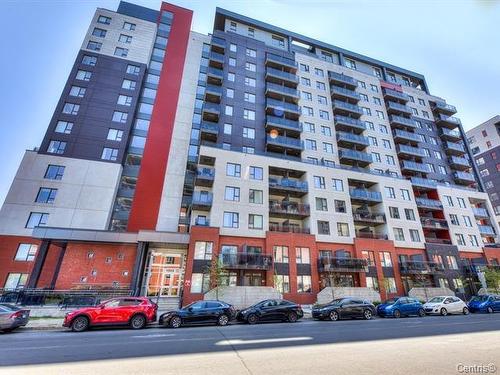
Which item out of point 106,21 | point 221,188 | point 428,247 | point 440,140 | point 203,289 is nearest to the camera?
point 203,289

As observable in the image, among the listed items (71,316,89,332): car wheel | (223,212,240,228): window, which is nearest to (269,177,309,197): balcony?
(223,212,240,228): window

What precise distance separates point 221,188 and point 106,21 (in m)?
37.0

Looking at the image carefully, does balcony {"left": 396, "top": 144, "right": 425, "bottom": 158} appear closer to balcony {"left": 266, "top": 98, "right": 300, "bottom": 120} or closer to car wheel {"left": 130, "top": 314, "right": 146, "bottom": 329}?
balcony {"left": 266, "top": 98, "right": 300, "bottom": 120}

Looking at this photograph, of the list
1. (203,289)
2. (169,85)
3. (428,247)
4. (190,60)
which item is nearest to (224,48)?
(190,60)

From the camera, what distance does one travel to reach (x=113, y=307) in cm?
1363

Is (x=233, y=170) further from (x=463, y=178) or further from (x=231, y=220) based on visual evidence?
(x=463, y=178)

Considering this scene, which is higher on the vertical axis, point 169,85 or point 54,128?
point 169,85

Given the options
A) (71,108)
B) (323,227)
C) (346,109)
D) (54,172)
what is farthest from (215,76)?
(323,227)

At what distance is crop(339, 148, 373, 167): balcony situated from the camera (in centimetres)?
3806

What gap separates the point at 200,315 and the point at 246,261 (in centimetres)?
1060

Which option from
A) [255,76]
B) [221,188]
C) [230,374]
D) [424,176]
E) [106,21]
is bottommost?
[230,374]

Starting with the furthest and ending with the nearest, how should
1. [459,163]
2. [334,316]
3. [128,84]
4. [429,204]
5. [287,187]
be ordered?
[459,163] → [429,204] → [128,84] → [287,187] → [334,316]

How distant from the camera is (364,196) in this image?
112ft

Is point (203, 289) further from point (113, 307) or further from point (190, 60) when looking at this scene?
point (190, 60)
